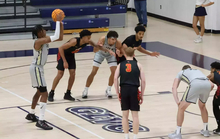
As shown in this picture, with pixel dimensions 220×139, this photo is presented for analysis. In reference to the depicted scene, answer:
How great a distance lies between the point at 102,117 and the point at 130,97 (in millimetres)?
1546

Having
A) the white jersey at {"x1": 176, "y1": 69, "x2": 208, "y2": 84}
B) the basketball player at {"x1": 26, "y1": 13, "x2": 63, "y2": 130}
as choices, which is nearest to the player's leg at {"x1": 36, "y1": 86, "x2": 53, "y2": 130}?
the basketball player at {"x1": 26, "y1": 13, "x2": 63, "y2": 130}

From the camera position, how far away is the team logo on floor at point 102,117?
280 inches

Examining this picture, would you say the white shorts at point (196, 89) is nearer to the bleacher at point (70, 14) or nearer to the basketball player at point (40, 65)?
the basketball player at point (40, 65)

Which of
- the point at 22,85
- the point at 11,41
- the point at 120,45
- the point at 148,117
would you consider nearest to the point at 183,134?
the point at 148,117

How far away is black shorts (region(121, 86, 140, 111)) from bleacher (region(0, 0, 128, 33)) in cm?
947

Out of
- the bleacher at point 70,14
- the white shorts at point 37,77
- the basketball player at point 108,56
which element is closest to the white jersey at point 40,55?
the white shorts at point 37,77

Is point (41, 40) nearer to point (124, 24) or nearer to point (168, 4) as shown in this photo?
point (124, 24)

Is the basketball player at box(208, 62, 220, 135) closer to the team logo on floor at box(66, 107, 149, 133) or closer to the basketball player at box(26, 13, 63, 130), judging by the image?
the team logo on floor at box(66, 107, 149, 133)

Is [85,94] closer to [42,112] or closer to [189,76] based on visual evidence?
[42,112]

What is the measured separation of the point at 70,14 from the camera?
53.3ft

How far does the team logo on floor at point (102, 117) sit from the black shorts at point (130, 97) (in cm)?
83

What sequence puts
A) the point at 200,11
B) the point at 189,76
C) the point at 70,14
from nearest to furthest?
the point at 189,76 → the point at 200,11 → the point at 70,14

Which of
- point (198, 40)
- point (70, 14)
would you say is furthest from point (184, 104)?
point (70, 14)

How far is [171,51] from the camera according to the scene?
42.9 ft
